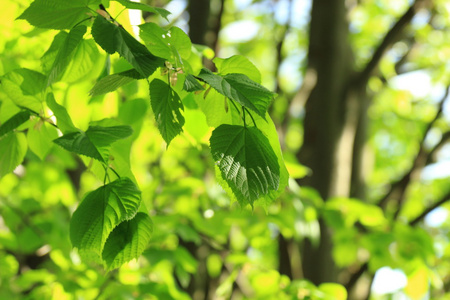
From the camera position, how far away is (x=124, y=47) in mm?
483

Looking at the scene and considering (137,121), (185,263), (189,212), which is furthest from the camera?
(189,212)

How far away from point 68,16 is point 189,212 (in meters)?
1.40

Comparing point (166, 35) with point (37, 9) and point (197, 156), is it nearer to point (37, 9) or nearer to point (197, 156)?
point (37, 9)

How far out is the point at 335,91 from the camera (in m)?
2.52

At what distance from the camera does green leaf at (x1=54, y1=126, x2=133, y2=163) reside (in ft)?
1.74

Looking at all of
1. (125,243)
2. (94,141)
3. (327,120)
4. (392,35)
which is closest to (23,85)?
(94,141)

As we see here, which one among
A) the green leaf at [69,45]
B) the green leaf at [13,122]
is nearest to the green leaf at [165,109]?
the green leaf at [69,45]

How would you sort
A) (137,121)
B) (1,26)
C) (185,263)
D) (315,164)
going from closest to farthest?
(137,121), (1,26), (185,263), (315,164)

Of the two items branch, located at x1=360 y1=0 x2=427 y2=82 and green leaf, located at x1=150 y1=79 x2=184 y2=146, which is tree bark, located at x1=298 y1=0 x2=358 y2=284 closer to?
branch, located at x1=360 y1=0 x2=427 y2=82

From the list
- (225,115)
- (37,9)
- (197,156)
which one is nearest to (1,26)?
(37,9)

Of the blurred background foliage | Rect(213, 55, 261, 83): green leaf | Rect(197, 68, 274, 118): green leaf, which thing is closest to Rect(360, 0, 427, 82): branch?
the blurred background foliage

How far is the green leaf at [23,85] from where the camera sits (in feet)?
2.19

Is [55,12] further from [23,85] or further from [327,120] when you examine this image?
[327,120]

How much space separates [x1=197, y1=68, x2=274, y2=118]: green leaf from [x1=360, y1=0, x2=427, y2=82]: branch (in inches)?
71.2
